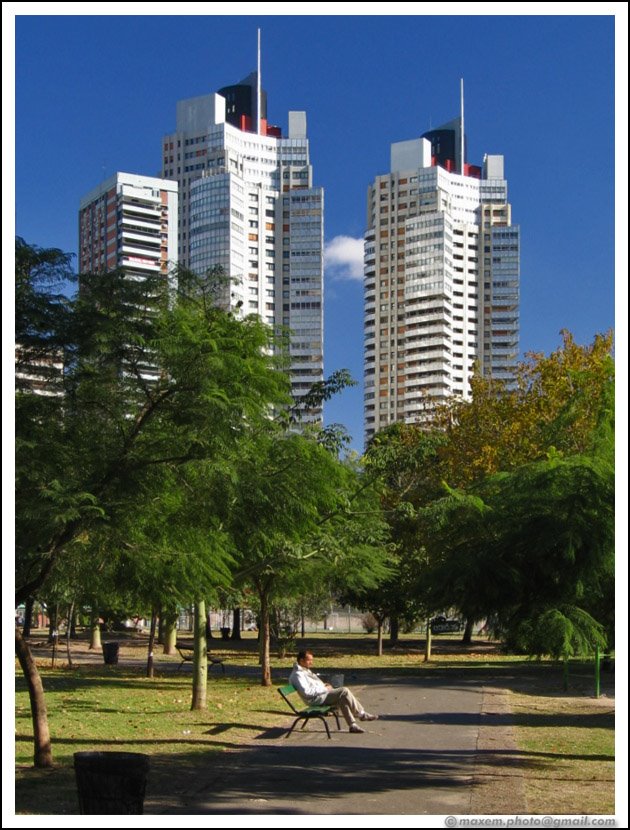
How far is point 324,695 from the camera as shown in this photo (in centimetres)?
1552

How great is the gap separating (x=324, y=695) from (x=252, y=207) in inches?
4807

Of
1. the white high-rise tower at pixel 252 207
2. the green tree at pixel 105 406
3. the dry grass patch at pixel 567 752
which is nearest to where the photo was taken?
the dry grass patch at pixel 567 752

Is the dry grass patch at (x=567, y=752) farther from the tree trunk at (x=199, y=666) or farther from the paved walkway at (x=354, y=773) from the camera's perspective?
the tree trunk at (x=199, y=666)

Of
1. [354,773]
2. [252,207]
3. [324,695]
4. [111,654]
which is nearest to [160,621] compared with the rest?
[111,654]

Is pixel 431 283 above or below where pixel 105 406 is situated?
above

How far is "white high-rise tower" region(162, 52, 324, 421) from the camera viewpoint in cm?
13050

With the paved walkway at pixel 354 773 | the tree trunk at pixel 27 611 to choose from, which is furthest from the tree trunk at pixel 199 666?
the tree trunk at pixel 27 611

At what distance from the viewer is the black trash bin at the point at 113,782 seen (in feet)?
27.9

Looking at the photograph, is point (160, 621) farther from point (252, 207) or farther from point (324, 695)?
point (252, 207)

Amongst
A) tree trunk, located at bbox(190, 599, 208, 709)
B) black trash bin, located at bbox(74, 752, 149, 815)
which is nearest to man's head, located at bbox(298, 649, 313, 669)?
tree trunk, located at bbox(190, 599, 208, 709)

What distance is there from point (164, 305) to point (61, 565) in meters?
2.76

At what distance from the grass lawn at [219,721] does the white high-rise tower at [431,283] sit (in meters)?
101

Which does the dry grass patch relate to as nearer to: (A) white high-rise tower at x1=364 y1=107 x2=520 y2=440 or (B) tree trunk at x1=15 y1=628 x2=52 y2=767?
(B) tree trunk at x1=15 y1=628 x2=52 y2=767

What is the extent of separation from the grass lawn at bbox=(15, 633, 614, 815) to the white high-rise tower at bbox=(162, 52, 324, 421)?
318 feet
